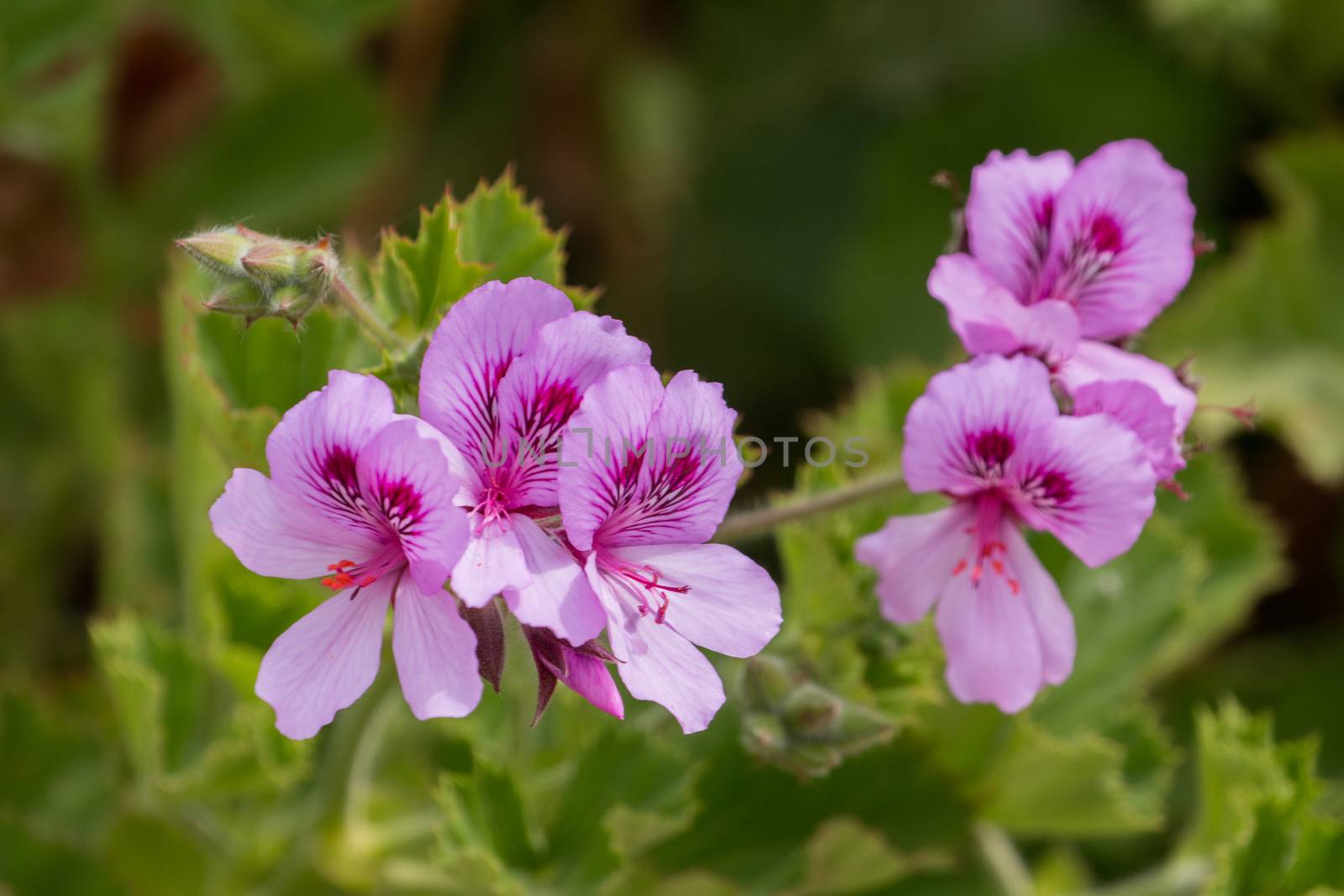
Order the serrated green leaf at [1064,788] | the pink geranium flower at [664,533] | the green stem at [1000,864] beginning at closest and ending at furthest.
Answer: the pink geranium flower at [664,533]
the serrated green leaf at [1064,788]
the green stem at [1000,864]

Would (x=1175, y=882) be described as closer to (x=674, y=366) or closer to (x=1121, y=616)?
(x=1121, y=616)

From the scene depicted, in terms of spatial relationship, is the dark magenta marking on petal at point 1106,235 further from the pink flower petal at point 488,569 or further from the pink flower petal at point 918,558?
the pink flower petal at point 488,569

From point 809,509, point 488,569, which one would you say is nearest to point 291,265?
point 488,569

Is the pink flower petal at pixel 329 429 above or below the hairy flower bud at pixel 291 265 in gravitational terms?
below

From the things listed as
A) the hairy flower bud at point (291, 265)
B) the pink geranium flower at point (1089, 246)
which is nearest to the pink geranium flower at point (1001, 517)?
the pink geranium flower at point (1089, 246)

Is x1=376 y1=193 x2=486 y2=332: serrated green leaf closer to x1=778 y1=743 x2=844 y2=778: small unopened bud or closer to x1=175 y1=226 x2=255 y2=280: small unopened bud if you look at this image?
x1=175 y1=226 x2=255 y2=280: small unopened bud

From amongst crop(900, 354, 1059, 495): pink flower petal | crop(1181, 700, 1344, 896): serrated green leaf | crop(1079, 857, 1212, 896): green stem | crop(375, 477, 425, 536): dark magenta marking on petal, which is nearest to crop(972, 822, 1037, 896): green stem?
crop(1079, 857, 1212, 896): green stem
